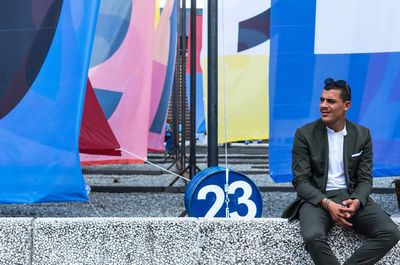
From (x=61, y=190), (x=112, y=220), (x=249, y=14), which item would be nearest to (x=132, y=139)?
(x=249, y=14)

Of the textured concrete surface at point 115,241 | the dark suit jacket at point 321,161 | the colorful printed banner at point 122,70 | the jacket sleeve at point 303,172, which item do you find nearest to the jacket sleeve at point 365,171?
the dark suit jacket at point 321,161

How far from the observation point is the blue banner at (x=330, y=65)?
6.30m

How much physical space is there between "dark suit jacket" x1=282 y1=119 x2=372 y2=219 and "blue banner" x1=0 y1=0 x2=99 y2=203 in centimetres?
190

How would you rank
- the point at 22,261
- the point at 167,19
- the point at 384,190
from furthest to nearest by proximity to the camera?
the point at 167,19 < the point at 384,190 < the point at 22,261

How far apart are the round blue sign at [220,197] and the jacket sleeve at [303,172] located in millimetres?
873

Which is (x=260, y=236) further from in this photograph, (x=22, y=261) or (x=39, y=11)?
(x=39, y=11)

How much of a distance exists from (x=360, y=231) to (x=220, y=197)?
3.88 ft

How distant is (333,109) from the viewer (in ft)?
12.8

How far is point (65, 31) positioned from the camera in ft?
16.7

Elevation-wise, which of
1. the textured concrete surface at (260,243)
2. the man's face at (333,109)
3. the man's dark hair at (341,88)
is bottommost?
the textured concrete surface at (260,243)

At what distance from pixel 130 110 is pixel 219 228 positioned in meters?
6.38

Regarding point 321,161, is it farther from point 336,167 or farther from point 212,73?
point 212,73

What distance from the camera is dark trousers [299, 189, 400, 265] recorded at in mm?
3602

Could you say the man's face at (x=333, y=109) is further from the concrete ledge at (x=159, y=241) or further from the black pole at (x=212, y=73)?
the black pole at (x=212, y=73)
